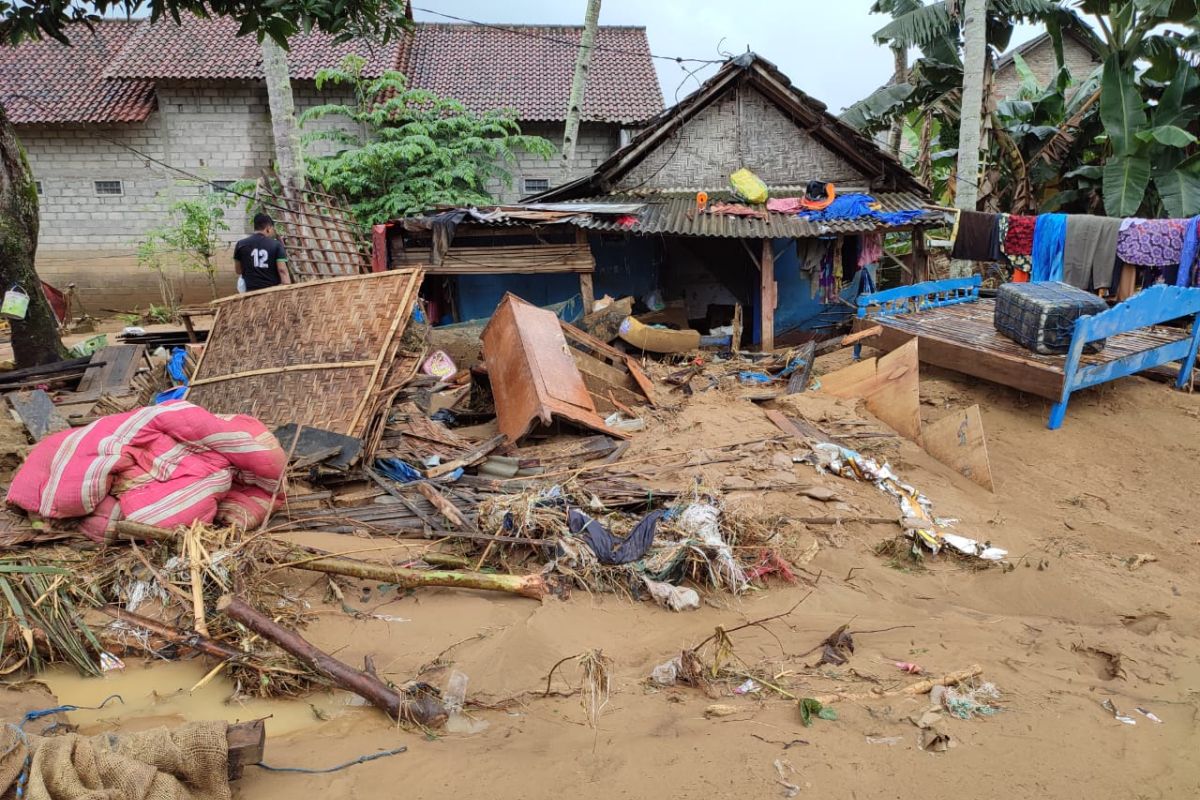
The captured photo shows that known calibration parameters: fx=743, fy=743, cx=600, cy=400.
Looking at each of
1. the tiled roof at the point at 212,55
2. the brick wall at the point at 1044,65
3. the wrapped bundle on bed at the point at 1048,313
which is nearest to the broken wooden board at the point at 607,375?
the wrapped bundle on bed at the point at 1048,313

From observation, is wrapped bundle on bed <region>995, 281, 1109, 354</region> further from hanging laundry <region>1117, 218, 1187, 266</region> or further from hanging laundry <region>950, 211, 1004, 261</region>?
hanging laundry <region>950, 211, 1004, 261</region>

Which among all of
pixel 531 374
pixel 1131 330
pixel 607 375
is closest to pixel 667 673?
pixel 531 374

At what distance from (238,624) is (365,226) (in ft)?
42.2

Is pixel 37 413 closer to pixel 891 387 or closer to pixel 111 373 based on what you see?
pixel 111 373

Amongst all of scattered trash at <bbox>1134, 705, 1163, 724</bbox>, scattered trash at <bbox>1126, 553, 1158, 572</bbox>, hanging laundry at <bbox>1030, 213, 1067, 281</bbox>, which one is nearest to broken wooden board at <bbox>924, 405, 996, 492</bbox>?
scattered trash at <bbox>1126, 553, 1158, 572</bbox>

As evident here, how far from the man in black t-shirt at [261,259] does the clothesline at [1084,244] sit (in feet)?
33.6

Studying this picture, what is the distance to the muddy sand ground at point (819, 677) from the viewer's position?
10.0ft

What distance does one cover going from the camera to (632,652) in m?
4.15

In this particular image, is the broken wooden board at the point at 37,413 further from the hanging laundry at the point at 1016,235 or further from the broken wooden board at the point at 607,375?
the hanging laundry at the point at 1016,235

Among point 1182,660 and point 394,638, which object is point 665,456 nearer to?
point 394,638

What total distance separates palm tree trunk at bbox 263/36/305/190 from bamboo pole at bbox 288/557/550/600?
8.76 meters

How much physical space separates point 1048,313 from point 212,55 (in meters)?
18.0

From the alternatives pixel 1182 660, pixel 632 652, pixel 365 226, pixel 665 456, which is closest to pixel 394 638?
pixel 632 652

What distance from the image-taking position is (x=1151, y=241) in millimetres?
9797
